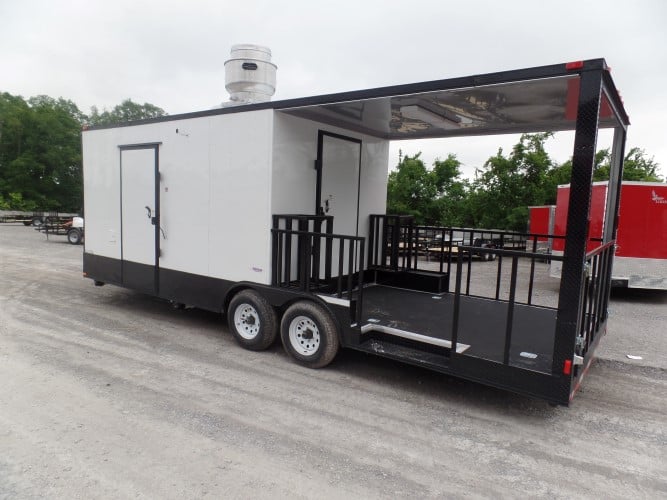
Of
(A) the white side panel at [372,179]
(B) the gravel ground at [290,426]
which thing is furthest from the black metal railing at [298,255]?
(A) the white side panel at [372,179]

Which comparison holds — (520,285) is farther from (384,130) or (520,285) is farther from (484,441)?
(484,441)

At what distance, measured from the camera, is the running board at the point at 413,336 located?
429cm

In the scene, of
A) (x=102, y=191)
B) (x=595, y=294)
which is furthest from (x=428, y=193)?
(x=595, y=294)

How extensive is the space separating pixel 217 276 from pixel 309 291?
4.78 ft

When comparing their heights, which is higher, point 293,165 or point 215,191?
point 293,165

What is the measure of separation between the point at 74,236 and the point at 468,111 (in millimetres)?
17714

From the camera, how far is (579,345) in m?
3.89

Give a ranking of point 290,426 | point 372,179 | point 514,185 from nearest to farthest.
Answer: point 290,426 → point 372,179 → point 514,185

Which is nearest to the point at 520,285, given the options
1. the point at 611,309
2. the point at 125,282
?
the point at 611,309

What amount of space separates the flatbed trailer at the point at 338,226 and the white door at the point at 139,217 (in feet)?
0.10

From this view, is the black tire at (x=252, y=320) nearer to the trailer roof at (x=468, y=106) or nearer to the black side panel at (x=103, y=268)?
the trailer roof at (x=468, y=106)

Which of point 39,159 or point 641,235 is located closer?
point 641,235

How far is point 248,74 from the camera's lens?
728cm

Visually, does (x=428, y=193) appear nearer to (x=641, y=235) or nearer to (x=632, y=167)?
(x=632, y=167)
